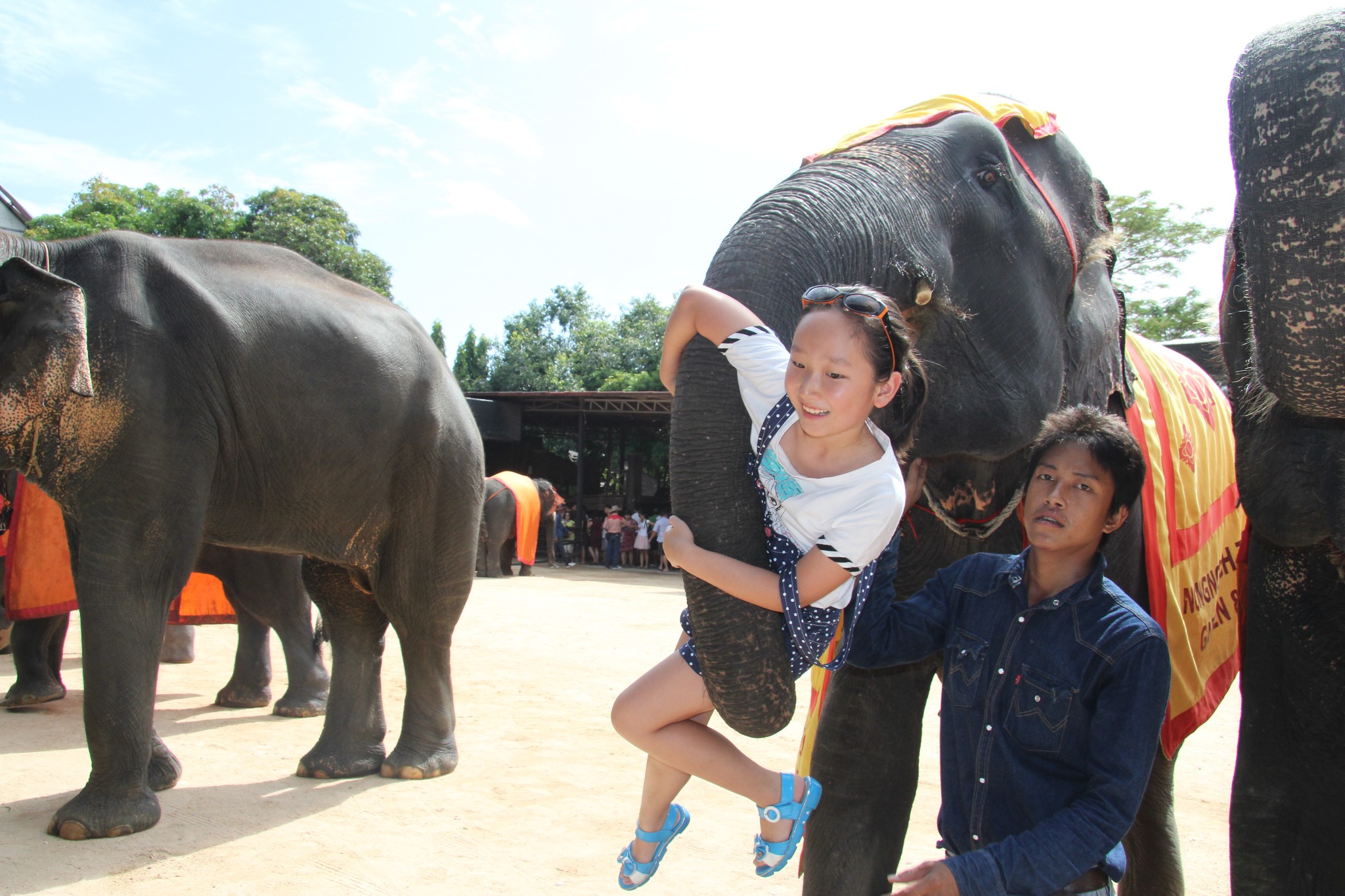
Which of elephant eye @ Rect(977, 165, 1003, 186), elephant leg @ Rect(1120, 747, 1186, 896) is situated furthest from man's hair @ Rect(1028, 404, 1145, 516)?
elephant leg @ Rect(1120, 747, 1186, 896)

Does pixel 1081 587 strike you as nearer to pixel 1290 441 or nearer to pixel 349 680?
pixel 1290 441

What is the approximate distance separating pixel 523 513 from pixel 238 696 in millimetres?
11845

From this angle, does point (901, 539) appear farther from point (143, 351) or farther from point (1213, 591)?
point (143, 351)

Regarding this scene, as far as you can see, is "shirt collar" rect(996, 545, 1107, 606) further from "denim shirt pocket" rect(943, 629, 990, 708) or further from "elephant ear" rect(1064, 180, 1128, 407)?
"elephant ear" rect(1064, 180, 1128, 407)

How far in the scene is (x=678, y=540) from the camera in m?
1.62

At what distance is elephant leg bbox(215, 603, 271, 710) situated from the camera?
20.2ft

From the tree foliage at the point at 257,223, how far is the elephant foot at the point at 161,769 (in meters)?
22.9

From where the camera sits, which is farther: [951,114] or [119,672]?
[119,672]

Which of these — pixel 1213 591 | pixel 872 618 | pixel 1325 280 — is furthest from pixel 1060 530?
pixel 1213 591

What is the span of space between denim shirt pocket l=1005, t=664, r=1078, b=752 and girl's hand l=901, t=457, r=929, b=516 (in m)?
0.51

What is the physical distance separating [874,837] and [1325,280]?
1.83 meters

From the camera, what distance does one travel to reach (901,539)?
9.27 ft

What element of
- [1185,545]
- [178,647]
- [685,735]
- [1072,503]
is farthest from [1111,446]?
[178,647]

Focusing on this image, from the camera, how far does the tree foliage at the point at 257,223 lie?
85.1 ft
